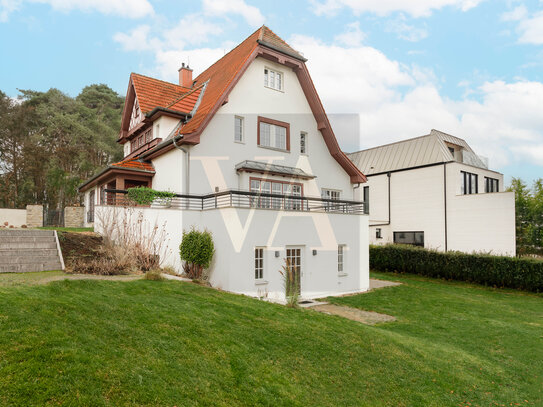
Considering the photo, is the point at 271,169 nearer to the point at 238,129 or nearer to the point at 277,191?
the point at 277,191

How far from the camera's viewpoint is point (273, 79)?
59.2ft

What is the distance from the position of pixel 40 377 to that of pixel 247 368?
2.67 metres

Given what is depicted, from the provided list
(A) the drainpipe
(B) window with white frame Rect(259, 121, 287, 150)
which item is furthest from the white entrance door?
(B) window with white frame Rect(259, 121, 287, 150)

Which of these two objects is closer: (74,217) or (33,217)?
(33,217)

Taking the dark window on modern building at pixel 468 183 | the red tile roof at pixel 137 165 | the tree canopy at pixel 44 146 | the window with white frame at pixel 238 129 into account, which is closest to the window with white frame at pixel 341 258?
the window with white frame at pixel 238 129

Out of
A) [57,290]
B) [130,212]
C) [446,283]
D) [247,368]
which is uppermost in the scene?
[130,212]

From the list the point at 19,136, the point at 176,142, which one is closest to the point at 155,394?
the point at 176,142

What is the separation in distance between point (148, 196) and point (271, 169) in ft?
19.0

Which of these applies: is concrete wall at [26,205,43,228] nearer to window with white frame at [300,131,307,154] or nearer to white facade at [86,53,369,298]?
white facade at [86,53,369,298]

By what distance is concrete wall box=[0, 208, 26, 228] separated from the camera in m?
25.2

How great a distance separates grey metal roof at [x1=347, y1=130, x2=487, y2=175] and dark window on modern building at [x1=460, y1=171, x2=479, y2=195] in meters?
1.68

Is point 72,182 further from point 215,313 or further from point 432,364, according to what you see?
point 432,364

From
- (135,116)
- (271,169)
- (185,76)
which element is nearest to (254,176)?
(271,169)

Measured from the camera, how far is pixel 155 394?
4094mm
